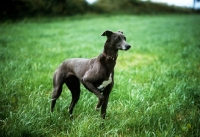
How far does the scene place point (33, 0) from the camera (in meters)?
23.1

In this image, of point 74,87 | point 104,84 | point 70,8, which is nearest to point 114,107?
point 74,87

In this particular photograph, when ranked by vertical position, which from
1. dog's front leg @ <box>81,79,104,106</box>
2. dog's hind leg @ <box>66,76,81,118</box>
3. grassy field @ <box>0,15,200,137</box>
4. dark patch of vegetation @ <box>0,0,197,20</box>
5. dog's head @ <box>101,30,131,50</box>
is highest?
dark patch of vegetation @ <box>0,0,197,20</box>

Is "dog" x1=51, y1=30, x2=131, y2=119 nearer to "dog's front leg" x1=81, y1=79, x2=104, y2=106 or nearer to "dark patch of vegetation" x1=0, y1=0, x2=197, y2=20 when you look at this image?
"dog's front leg" x1=81, y1=79, x2=104, y2=106

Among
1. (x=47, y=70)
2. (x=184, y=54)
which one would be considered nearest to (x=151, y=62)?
(x=184, y=54)

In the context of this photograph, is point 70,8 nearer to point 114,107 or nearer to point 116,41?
point 114,107

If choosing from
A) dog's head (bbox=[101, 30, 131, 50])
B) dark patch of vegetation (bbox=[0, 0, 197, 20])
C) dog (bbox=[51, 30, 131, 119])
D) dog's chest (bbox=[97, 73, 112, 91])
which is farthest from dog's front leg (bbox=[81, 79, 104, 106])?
dark patch of vegetation (bbox=[0, 0, 197, 20])

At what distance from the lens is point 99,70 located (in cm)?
324

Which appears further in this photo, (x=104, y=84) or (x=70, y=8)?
(x=70, y=8)

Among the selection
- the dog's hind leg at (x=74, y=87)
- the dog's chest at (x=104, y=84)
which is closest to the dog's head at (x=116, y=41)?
the dog's chest at (x=104, y=84)

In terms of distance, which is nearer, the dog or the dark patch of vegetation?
the dog

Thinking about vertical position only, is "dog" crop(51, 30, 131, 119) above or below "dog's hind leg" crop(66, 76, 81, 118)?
above

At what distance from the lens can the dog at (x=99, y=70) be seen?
3221 millimetres

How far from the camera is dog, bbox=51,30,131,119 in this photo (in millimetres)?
3221

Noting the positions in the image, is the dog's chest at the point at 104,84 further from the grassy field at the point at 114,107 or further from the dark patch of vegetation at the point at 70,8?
the dark patch of vegetation at the point at 70,8
